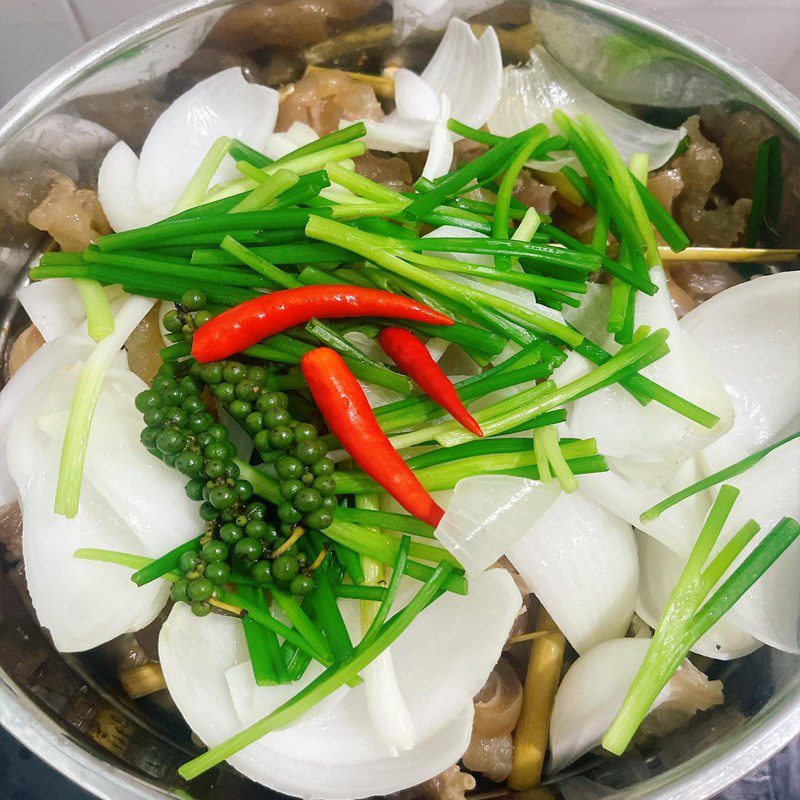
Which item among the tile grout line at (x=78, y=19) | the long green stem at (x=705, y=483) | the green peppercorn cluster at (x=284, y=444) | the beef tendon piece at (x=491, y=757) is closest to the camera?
the green peppercorn cluster at (x=284, y=444)

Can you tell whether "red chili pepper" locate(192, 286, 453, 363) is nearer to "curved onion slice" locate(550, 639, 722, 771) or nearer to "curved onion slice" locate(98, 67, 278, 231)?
"curved onion slice" locate(98, 67, 278, 231)

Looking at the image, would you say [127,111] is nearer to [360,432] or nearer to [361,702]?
[360,432]

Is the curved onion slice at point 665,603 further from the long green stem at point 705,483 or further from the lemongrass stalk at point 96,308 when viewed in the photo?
the lemongrass stalk at point 96,308

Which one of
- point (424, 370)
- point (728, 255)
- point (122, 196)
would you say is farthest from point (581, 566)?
point (122, 196)

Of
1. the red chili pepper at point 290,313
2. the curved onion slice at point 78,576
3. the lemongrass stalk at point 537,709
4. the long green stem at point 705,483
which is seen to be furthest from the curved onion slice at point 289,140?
the lemongrass stalk at point 537,709

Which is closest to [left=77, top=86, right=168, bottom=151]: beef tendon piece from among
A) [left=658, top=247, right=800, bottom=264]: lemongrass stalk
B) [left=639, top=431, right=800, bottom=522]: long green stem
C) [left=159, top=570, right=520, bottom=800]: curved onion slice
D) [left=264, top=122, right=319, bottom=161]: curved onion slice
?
[left=264, top=122, right=319, bottom=161]: curved onion slice
